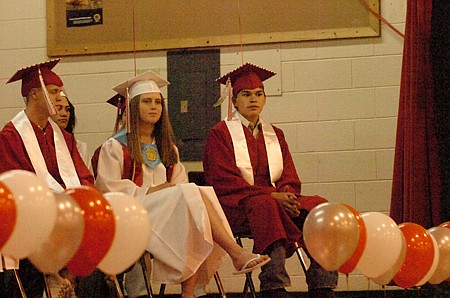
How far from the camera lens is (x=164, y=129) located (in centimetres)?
470

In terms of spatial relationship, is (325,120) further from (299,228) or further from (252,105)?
(299,228)

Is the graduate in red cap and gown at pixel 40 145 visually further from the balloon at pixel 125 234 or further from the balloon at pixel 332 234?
the balloon at pixel 332 234

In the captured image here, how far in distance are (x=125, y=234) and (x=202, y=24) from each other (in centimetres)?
294

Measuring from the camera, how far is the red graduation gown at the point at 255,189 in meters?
4.21

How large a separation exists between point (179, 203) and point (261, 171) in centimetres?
76

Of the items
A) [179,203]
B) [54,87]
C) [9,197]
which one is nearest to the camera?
[9,197]

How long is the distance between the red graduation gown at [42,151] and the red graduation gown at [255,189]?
0.69 meters

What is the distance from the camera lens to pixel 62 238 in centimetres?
267

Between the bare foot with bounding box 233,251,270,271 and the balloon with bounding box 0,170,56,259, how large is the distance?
4.80 feet

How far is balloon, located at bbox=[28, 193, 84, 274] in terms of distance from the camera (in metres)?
2.66

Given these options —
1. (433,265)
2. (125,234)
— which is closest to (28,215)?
(125,234)

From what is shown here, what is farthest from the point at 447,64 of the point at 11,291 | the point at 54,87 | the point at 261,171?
the point at 11,291

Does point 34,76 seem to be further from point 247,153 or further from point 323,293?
point 323,293

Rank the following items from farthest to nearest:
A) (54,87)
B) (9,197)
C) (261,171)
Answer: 1. (261,171)
2. (54,87)
3. (9,197)
